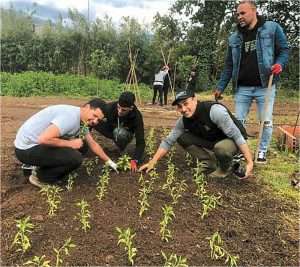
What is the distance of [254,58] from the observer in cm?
545

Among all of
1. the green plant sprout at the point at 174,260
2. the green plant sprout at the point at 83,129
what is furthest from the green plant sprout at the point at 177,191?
the green plant sprout at the point at 83,129

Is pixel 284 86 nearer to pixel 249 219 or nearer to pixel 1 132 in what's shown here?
pixel 1 132

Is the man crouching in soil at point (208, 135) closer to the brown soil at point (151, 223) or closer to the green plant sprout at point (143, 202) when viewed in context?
the brown soil at point (151, 223)

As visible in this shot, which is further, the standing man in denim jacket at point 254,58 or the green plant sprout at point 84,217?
the standing man in denim jacket at point 254,58

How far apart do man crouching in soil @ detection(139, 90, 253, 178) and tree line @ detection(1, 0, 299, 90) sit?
611 inches

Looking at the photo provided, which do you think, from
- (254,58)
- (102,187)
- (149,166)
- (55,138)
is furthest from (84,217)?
(254,58)

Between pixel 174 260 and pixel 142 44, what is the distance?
794 inches

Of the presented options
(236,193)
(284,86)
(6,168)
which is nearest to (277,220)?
(236,193)

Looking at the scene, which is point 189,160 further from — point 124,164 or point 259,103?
point 259,103

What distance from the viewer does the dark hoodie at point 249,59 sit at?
537cm

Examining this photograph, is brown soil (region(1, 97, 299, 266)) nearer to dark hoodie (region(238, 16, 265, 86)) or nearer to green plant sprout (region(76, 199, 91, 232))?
green plant sprout (region(76, 199, 91, 232))

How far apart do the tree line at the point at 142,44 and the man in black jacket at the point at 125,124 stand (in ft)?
49.8

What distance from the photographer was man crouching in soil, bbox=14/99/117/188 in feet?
13.5

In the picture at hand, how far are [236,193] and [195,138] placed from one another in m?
0.86
